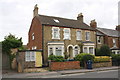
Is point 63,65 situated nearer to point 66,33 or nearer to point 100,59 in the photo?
point 100,59

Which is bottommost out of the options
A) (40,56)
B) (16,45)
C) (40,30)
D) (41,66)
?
(41,66)

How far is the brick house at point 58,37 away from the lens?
2216 cm

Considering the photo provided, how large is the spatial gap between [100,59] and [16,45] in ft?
43.9

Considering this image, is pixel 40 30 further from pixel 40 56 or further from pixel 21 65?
pixel 21 65

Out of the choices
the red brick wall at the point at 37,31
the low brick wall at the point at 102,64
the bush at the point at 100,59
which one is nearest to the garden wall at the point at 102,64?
the low brick wall at the point at 102,64

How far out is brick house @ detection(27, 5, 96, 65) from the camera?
22.2 metres

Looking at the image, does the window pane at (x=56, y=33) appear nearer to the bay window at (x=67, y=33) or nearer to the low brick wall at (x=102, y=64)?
the bay window at (x=67, y=33)

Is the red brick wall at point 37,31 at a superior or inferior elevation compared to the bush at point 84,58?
superior

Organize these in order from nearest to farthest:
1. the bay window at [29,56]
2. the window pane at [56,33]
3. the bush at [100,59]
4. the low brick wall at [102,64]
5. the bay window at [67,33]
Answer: the bay window at [29,56], the low brick wall at [102,64], the bush at [100,59], the window pane at [56,33], the bay window at [67,33]

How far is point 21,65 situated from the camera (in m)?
16.3

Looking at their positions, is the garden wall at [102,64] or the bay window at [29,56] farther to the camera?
the garden wall at [102,64]

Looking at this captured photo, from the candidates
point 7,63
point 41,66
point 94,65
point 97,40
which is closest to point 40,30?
point 41,66

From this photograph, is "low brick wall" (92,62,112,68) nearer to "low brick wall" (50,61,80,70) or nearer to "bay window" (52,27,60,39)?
"low brick wall" (50,61,80,70)

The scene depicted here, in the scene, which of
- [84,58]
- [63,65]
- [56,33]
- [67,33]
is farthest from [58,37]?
[63,65]
